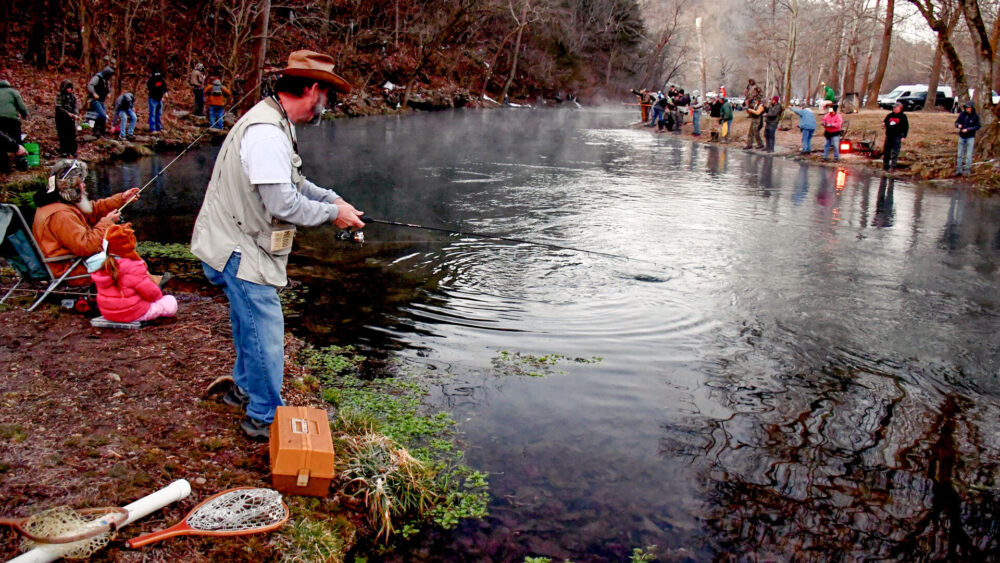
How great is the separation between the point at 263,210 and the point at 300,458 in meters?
1.34

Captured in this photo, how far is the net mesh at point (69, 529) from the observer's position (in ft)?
10.4

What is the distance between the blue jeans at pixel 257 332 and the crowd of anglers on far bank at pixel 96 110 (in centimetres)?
964

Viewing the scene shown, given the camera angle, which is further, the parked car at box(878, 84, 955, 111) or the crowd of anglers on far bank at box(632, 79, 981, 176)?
the parked car at box(878, 84, 955, 111)

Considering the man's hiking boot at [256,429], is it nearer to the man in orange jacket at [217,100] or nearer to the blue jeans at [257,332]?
the blue jeans at [257,332]

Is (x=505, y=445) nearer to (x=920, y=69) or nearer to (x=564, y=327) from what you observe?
(x=564, y=327)

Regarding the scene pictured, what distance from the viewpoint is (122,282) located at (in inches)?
243

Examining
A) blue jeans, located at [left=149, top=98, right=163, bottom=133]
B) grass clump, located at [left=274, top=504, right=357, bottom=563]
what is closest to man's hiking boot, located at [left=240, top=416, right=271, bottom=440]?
grass clump, located at [left=274, top=504, right=357, bottom=563]

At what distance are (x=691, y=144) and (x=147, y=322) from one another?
29.6 metres

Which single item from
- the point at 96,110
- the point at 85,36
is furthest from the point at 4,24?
the point at 96,110

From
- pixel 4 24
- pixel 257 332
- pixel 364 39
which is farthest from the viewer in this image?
pixel 364 39

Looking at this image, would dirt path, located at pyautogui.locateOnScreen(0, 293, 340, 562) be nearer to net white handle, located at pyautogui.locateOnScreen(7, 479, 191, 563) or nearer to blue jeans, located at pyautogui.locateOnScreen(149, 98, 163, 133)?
net white handle, located at pyautogui.locateOnScreen(7, 479, 191, 563)

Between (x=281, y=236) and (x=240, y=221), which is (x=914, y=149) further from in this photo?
(x=240, y=221)

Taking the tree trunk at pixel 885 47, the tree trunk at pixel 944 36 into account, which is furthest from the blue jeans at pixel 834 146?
the tree trunk at pixel 885 47

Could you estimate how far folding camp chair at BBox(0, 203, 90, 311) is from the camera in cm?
641
